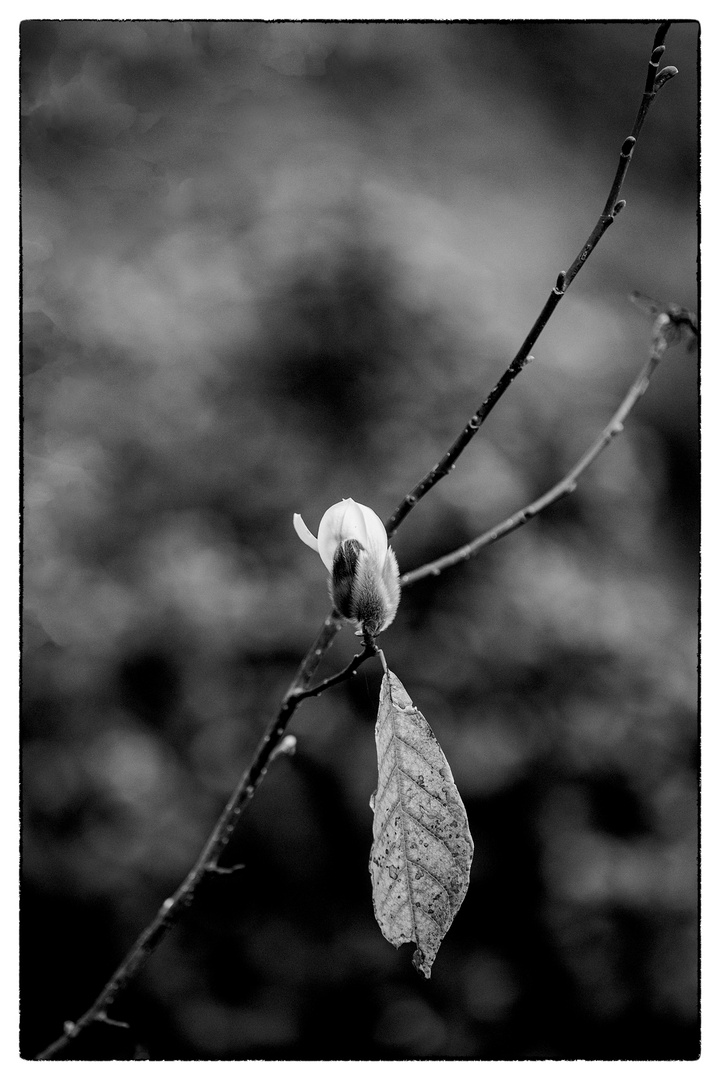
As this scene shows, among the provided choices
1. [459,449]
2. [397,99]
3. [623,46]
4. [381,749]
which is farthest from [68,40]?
[381,749]

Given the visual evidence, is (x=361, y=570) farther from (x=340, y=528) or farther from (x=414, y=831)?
(x=414, y=831)

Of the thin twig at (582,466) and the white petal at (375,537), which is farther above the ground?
the thin twig at (582,466)

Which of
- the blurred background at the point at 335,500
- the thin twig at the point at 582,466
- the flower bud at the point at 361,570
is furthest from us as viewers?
the blurred background at the point at 335,500

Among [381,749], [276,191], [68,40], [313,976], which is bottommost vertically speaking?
[313,976]

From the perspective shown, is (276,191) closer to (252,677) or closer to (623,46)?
(623,46)

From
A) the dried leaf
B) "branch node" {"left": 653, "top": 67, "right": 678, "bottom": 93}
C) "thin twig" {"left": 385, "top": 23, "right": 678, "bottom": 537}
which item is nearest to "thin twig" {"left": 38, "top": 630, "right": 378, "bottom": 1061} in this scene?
the dried leaf

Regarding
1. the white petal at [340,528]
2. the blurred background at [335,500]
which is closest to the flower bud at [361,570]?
the white petal at [340,528]

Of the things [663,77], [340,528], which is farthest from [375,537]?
[663,77]

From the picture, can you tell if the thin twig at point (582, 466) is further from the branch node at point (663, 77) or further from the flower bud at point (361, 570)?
the branch node at point (663, 77)
